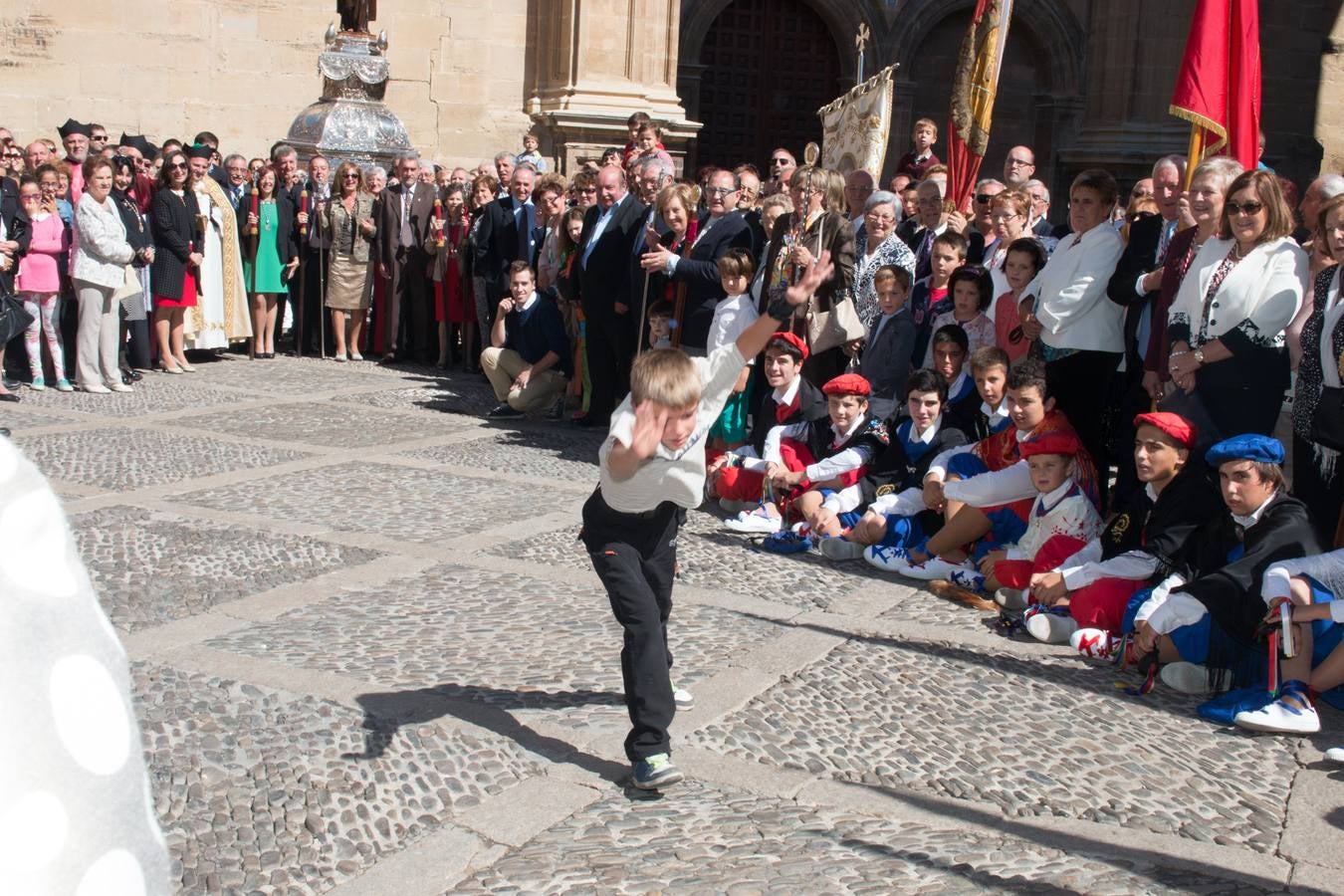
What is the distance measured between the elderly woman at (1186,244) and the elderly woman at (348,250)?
27.5 ft

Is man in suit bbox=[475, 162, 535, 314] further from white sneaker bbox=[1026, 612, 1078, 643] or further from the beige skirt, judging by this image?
white sneaker bbox=[1026, 612, 1078, 643]

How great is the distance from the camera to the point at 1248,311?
590cm

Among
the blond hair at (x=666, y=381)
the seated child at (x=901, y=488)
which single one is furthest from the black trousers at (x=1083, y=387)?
the blond hair at (x=666, y=381)

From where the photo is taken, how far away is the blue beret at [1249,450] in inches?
198

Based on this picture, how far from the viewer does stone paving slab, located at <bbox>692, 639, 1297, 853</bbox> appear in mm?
3961

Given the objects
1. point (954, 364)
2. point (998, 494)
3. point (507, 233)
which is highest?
point (507, 233)

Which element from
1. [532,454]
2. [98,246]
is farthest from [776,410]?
[98,246]

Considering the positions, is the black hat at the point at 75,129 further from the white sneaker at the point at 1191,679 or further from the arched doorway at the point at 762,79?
the white sneaker at the point at 1191,679

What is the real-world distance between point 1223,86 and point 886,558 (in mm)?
3283

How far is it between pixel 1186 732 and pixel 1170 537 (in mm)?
1012

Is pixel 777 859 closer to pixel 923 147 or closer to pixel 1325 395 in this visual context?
pixel 1325 395

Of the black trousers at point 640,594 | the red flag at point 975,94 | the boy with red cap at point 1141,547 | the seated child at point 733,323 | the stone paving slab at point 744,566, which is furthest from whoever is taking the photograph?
the red flag at point 975,94

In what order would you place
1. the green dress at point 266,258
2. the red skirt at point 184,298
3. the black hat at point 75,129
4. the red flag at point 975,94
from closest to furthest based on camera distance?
the red flag at point 975,94 < the red skirt at point 184,298 < the green dress at point 266,258 < the black hat at point 75,129

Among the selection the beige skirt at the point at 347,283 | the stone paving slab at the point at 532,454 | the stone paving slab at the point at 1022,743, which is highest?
the beige skirt at the point at 347,283
